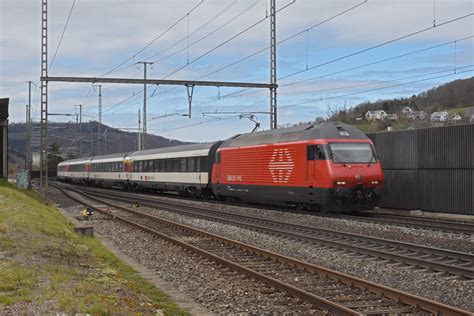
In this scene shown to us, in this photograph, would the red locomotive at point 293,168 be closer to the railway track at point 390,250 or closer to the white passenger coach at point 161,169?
the white passenger coach at point 161,169

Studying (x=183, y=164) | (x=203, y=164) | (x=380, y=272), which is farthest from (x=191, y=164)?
(x=380, y=272)

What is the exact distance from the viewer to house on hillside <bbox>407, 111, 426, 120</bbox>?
161 ft

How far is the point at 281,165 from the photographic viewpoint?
24.3m

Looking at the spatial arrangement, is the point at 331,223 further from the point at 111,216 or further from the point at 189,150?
the point at 189,150

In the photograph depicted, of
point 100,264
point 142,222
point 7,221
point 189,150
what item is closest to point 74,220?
point 142,222

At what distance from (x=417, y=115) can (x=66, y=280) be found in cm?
4521

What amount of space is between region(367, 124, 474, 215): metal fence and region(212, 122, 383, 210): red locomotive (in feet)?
7.87

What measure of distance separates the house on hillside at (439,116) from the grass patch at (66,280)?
3910cm

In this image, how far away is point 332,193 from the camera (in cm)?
2128

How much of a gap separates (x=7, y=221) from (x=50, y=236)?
2025mm

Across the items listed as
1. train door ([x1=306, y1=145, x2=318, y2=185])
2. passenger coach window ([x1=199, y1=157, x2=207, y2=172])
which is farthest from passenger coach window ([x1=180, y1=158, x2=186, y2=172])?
train door ([x1=306, y1=145, x2=318, y2=185])

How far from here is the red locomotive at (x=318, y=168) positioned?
→ 21516 mm

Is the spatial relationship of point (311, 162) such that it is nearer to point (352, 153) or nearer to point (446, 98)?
point (352, 153)

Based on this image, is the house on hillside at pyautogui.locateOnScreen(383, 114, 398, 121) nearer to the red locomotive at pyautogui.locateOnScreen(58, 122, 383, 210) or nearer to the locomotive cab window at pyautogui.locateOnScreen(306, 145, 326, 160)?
the red locomotive at pyautogui.locateOnScreen(58, 122, 383, 210)
